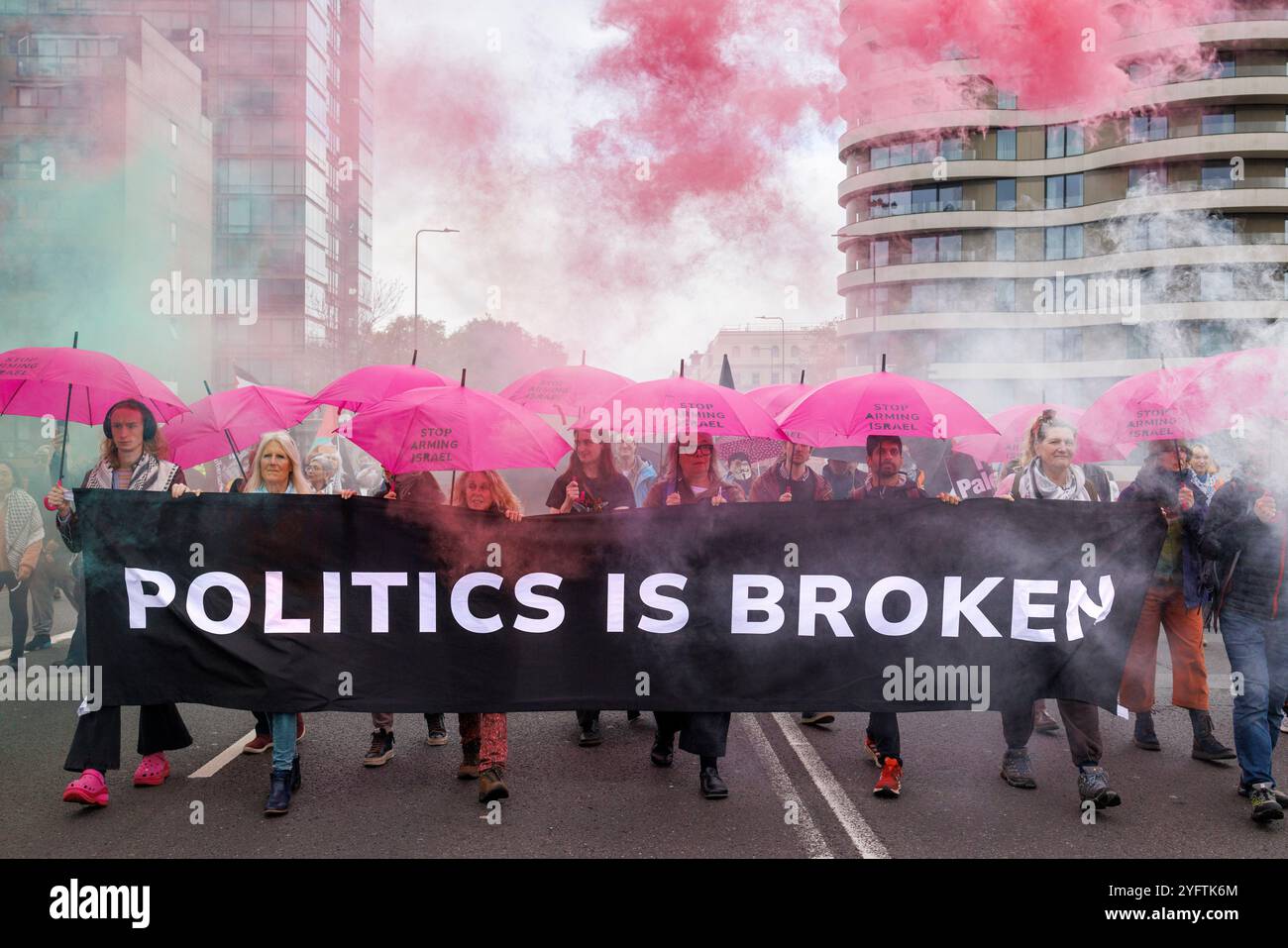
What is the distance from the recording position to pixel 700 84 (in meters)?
8.99

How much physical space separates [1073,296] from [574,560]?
173 feet

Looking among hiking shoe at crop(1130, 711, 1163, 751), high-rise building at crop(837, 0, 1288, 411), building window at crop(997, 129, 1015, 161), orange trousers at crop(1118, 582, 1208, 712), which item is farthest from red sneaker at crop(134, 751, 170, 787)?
building window at crop(997, 129, 1015, 161)

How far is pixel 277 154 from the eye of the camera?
4850 cm

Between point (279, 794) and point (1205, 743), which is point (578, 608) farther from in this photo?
point (1205, 743)

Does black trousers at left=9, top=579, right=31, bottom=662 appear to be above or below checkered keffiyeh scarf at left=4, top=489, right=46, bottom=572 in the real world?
below

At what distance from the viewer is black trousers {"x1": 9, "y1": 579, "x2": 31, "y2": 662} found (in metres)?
7.87

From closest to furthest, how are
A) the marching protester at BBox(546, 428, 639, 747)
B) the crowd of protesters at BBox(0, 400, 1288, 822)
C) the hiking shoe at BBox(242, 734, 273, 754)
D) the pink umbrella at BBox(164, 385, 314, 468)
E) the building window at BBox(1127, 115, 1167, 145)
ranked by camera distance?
the crowd of protesters at BBox(0, 400, 1288, 822)
the hiking shoe at BBox(242, 734, 273, 754)
the marching protester at BBox(546, 428, 639, 747)
the pink umbrella at BBox(164, 385, 314, 468)
the building window at BBox(1127, 115, 1167, 145)

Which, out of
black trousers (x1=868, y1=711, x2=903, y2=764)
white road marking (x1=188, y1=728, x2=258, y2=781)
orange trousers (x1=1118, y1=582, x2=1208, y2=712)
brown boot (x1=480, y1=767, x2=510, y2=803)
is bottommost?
white road marking (x1=188, y1=728, x2=258, y2=781)

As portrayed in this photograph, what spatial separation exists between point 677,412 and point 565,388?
1786 mm

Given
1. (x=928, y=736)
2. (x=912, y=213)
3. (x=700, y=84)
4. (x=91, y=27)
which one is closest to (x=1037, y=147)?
(x=912, y=213)

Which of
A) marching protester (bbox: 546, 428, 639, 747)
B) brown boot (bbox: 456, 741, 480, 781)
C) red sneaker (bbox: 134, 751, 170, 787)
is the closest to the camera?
red sneaker (bbox: 134, 751, 170, 787)

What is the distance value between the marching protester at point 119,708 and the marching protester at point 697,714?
2.69 metres

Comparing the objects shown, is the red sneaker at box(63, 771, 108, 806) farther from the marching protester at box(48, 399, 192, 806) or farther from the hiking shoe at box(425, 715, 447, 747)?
the hiking shoe at box(425, 715, 447, 747)

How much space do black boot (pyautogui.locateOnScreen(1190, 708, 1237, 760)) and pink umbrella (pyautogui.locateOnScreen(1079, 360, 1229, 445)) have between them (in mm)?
1737
